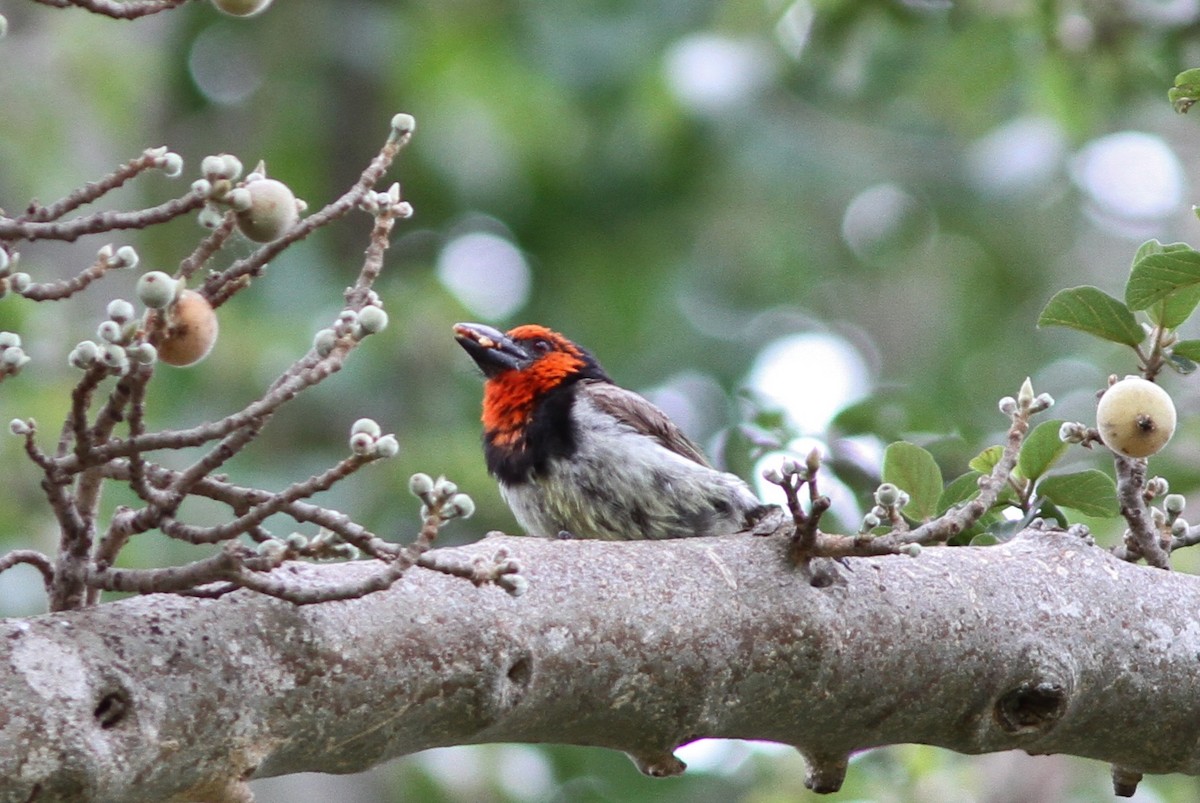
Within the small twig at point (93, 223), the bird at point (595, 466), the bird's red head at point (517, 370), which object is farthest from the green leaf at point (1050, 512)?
the bird's red head at point (517, 370)

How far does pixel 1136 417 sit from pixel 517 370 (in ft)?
7.14

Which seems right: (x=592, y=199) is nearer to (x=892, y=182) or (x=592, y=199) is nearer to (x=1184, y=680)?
(x=892, y=182)

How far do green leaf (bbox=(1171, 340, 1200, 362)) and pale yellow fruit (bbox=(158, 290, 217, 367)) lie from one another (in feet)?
4.27

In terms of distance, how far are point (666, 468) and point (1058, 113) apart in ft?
7.70

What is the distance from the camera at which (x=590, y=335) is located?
988 centimetres

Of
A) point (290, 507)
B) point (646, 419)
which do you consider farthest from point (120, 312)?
point (646, 419)

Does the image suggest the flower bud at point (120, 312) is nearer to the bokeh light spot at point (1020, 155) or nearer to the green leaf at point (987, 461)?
the green leaf at point (987, 461)

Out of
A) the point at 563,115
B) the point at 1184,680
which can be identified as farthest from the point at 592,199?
the point at 1184,680

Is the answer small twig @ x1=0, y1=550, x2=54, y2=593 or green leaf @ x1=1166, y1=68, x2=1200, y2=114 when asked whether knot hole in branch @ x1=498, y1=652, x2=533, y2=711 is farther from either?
green leaf @ x1=1166, y1=68, x2=1200, y2=114

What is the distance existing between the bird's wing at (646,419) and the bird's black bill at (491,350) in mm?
245

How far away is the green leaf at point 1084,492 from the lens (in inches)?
93.4

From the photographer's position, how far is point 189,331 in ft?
5.28

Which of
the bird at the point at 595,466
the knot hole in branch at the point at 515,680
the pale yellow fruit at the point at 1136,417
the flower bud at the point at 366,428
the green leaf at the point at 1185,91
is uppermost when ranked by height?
the bird at the point at 595,466

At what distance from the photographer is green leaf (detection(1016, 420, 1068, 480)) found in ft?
7.59
